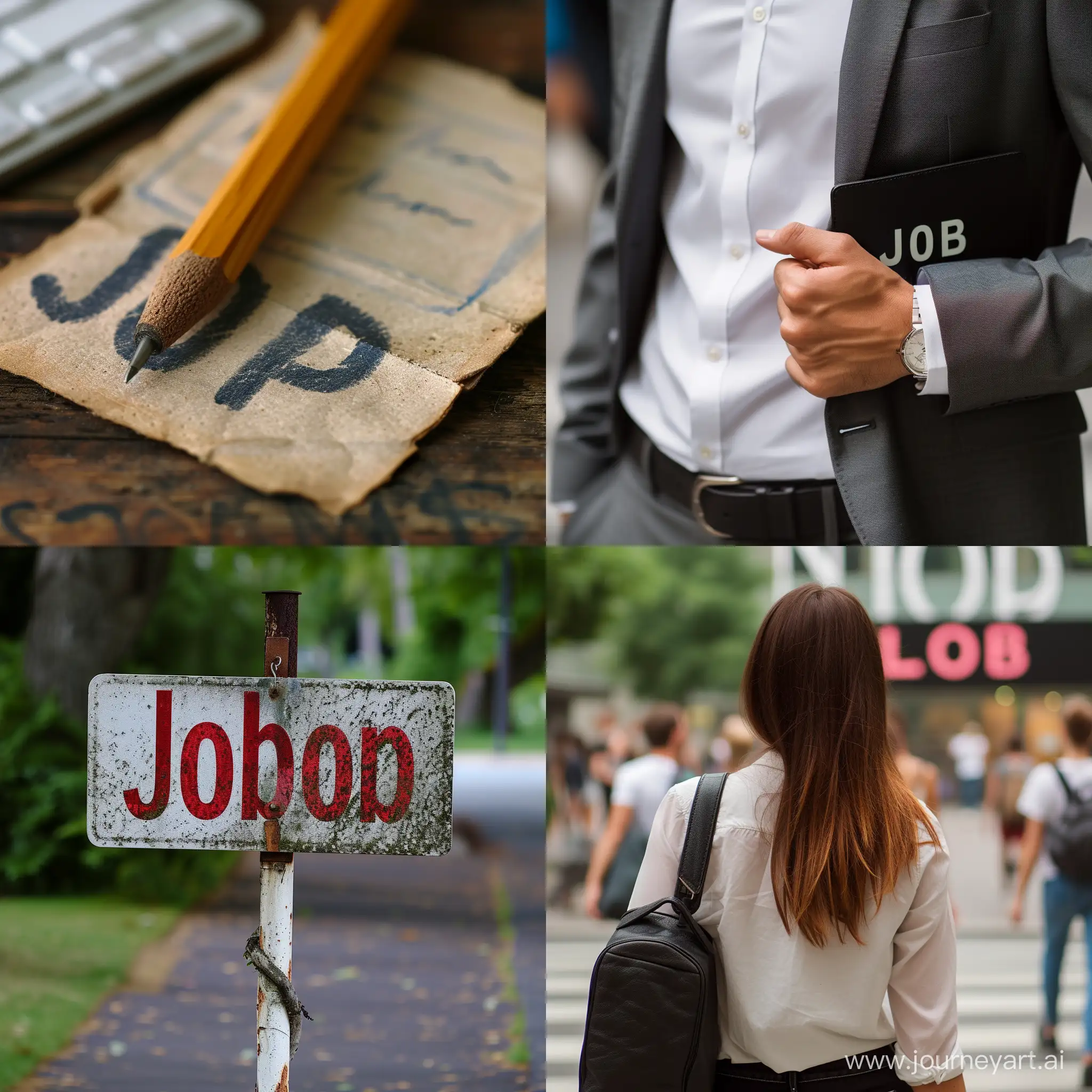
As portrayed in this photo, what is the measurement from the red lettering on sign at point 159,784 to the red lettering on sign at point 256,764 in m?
0.09

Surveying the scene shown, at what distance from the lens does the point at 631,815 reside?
3266 mm

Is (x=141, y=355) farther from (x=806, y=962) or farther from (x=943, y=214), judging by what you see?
(x=806, y=962)

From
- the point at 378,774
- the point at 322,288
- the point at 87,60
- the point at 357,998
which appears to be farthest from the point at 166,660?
the point at 378,774

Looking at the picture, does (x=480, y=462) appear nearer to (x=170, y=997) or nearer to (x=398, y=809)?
(x=398, y=809)

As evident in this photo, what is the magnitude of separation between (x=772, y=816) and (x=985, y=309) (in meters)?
0.68

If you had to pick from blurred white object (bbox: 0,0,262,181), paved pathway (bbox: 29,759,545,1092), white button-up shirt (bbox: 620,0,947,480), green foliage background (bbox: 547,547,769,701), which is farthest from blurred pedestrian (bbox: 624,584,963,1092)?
green foliage background (bbox: 547,547,769,701)

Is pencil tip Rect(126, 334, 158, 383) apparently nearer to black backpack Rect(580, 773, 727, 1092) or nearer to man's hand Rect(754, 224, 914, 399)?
man's hand Rect(754, 224, 914, 399)

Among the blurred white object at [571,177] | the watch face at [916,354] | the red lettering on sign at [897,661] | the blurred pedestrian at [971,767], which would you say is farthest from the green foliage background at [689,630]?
the watch face at [916,354]

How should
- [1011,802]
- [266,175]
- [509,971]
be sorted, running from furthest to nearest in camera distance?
[1011,802]
[509,971]
[266,175]

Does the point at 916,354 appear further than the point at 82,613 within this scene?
No

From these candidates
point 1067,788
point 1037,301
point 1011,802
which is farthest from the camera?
point 1011,802

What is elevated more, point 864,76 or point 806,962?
point 864,76

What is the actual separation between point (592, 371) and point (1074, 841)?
2820 mm

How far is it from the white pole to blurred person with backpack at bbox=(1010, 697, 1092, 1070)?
314 centimetres
